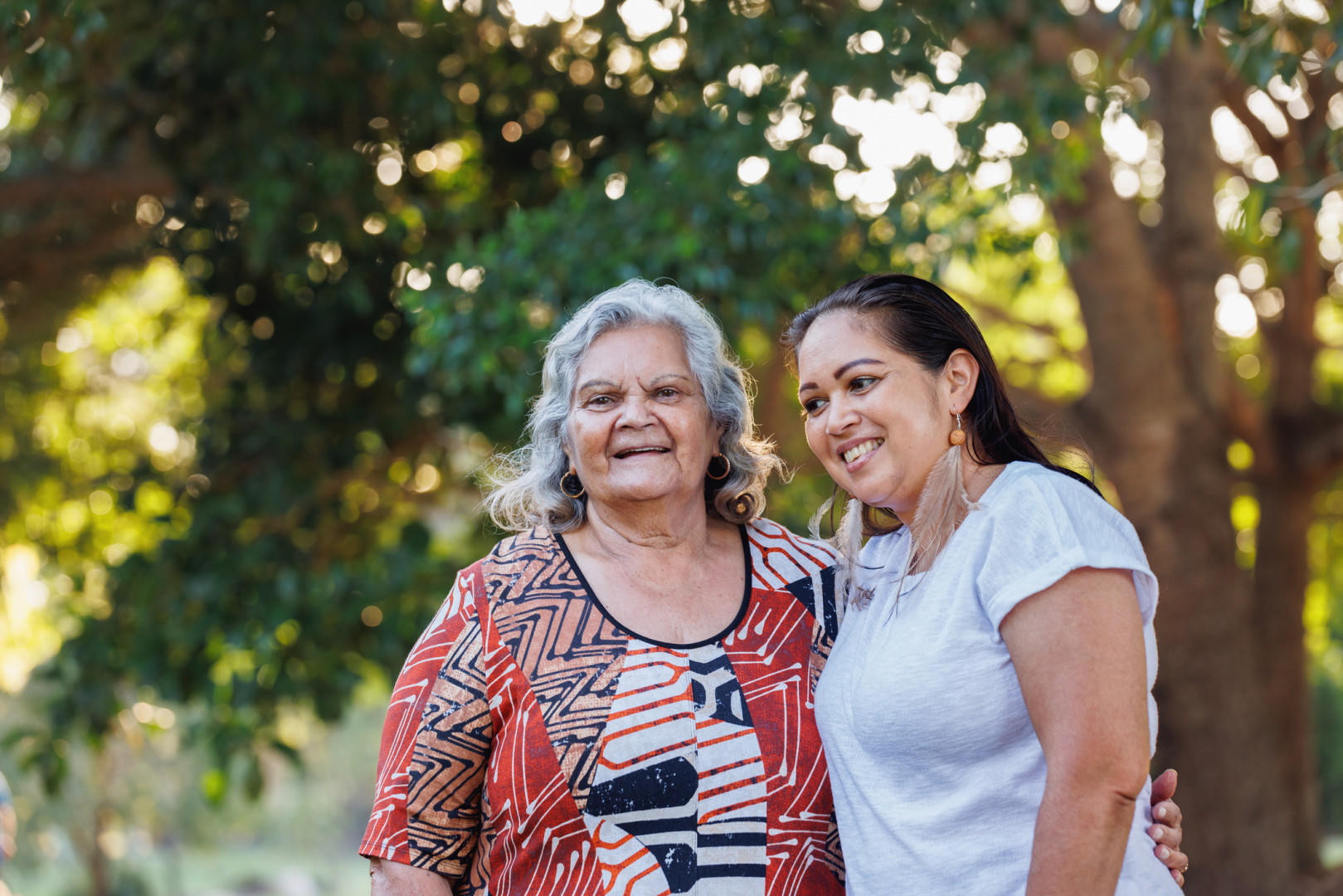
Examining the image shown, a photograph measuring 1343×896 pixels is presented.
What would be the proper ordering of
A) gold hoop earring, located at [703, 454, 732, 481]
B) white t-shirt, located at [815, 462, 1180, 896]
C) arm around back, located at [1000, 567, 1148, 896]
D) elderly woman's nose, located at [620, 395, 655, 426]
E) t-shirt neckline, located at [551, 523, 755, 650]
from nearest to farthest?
1. arm around back, located at [1000, 567, 1148, 896]
2. white t-shirt, located at [815, 462, 1180, 896]
3. t-shirt neckline, located at [551, 523, 755, 650]
4. elderly woman's nose, located at [620, 395, 655, 426]
5. gold hoop earring, located at [703, 454, 732, 481]

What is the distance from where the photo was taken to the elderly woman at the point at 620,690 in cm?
212

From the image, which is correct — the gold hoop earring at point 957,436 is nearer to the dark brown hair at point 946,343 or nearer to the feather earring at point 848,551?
the dark brown hair at point 946,343

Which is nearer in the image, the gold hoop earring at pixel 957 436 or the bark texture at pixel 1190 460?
the gold hoop earring at pixel 957 436

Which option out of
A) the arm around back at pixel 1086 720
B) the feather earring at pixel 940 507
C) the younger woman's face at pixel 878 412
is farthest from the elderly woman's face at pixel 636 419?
the arm around back at pixel 1086 720

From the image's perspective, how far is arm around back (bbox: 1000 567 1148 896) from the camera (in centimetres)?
167

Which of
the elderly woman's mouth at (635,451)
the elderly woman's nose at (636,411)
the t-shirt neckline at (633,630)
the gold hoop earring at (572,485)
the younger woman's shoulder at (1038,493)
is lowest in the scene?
the t-shirt neckline at (633,630)

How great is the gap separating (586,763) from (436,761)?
0.90 ft

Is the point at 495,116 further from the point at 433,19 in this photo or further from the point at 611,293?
the point at 611,293

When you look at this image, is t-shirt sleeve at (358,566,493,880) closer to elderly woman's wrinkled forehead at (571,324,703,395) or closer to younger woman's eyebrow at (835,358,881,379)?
elderly woman's wrinkled forehead at (571,324,703,395)

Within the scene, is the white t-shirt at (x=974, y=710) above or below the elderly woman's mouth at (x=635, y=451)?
below

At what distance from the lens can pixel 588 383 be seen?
2.40 metres

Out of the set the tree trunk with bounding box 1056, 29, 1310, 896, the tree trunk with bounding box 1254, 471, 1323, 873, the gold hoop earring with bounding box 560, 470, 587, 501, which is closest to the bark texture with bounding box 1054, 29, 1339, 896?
the tree trunk with bounding box 1056, 29, 1310, 896

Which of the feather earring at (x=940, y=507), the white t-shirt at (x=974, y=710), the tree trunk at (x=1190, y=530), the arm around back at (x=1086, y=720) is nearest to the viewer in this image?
the arm around back at (x=1086, y=720)

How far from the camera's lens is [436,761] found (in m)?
2.12
